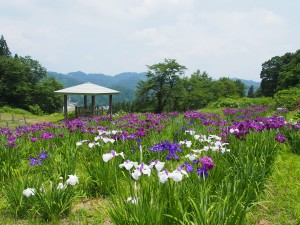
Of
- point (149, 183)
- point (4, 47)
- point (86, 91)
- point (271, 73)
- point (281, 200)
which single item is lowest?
point (281, 200)

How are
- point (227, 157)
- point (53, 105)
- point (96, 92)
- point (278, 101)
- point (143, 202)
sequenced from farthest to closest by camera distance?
point (53, 105), point (96, 92), point (278, 101), point (227, 157), point (143, 202)

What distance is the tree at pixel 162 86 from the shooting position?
146 feet

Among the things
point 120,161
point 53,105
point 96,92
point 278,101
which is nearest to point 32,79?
point 53,105

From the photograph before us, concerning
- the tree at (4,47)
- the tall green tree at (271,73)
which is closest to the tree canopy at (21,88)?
the tree at (4,47)

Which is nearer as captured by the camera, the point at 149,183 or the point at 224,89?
the point at 149,183

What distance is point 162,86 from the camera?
1766 inches

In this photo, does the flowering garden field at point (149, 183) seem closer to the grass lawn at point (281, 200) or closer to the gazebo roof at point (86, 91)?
the grass lawn at point (281, 200)

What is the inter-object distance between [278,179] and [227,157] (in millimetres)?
1040

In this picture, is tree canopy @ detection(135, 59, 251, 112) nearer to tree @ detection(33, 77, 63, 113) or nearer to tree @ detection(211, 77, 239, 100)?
tree @ detection(211, 77, 239, 100)

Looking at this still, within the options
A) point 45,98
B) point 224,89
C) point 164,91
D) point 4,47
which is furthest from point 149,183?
point 4,47

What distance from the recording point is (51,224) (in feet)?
10.6

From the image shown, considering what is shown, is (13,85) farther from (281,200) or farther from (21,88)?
(281,200)

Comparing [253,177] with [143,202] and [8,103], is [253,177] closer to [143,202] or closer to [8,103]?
[143,202]

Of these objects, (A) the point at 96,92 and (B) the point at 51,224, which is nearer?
(B) the point at 51,224
